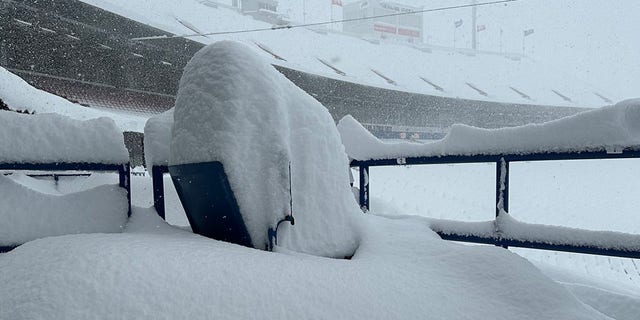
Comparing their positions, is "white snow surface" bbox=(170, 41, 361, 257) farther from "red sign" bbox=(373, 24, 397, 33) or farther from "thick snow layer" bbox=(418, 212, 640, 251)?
"red sign" bbox=(373, 24, 397, 33)

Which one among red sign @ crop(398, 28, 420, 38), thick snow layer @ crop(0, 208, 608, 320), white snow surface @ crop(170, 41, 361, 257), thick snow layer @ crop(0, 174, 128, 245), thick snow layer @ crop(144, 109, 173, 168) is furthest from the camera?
red sign @ crop(398, 28, 420, 38)

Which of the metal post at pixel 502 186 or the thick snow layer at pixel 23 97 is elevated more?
the thick snow layer at pixel 23 97

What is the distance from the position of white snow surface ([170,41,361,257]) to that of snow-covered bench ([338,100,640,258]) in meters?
1.00

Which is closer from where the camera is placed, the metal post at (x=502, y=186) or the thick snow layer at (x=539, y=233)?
the thick snow layer at (x=539, y=233)

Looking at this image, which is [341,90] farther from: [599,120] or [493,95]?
[599,120]

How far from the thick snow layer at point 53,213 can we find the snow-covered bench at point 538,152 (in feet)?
5.92

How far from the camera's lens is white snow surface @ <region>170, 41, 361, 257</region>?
154 centimetres

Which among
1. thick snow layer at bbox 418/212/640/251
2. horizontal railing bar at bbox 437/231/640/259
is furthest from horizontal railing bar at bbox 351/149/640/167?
horizontal railing bar at bbox 437/231/640/259

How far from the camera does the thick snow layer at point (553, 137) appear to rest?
1.90 metres

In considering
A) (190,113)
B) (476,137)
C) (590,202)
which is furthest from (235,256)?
(590,202)

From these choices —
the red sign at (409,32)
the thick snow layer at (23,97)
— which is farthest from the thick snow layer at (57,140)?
the red sign at (409,32)

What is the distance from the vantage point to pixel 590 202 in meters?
12.7

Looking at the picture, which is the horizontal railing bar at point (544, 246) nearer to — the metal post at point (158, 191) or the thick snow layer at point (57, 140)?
the metal post at point (158, 191)

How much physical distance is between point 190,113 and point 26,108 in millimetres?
7118
